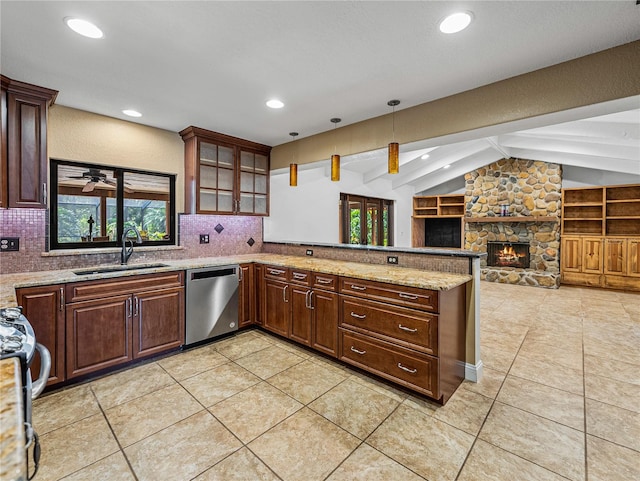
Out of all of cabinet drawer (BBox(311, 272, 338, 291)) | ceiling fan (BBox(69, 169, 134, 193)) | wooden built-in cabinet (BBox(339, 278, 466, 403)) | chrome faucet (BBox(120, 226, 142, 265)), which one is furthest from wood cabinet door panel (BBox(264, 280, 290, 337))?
ceiling fan (BBox(69, 169, 134, 193))

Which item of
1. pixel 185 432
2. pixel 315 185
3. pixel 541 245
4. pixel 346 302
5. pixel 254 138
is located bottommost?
pixel 185 432

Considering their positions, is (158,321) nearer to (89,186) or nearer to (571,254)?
(89,186)

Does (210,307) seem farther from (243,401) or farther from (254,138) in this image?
(254,138)

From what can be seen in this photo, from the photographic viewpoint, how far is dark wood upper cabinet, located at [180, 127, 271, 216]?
3.79 meters

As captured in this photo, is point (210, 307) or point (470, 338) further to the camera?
point (210, 307)

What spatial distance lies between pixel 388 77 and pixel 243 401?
2.75 m

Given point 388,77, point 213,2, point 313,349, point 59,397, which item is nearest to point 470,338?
point 313,349

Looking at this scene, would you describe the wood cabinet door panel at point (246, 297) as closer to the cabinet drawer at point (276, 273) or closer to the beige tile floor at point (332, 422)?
the cabinet drawer at point (276, 273)

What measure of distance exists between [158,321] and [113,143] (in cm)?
199

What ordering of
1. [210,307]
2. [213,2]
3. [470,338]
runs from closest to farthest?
[213,2] < [470,338] < [210,307]

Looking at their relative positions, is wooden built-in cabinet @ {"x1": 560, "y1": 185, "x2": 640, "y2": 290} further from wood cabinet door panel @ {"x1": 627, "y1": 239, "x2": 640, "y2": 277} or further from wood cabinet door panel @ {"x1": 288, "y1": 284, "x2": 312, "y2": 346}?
wood cabinet door panel @ {"x1": 288, "y1": 284, "x2": 312, "y2": 346}

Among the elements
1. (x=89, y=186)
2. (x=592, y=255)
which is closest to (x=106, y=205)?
(x=89, y=186)

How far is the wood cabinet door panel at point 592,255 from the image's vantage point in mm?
6254

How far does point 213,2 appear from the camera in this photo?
65.7 inches
